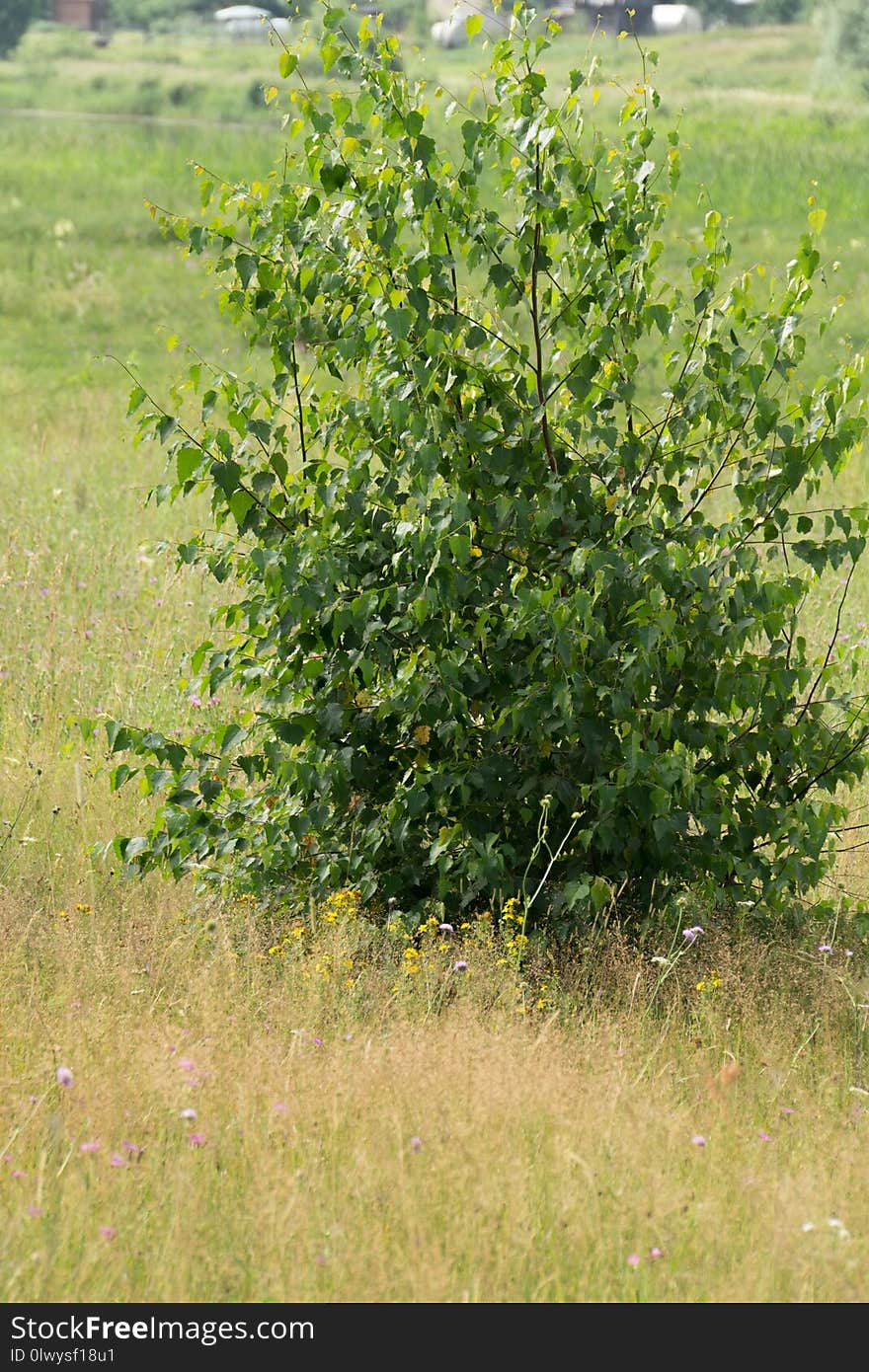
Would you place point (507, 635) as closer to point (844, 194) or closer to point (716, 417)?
point (716, 417)

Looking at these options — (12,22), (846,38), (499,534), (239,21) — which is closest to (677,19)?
(846,38)

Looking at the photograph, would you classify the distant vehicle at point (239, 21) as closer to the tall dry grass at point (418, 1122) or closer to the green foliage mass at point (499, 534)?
the green foliage mass at point (499, 534)

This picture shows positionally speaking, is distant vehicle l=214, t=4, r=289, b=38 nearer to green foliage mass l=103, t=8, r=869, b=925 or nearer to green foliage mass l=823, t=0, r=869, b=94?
green foliage mass l=823, t=0, r=869, b=94

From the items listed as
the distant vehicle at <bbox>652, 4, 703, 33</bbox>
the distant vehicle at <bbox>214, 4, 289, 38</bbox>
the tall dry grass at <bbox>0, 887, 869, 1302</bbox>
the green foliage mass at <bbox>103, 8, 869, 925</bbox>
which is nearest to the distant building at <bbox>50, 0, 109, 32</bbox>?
the distant vehicle at <bbox>214, 4, 289, 38</bbox>

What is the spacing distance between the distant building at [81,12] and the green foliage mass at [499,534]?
210ft

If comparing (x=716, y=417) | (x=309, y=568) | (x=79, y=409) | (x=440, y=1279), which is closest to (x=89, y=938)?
(x=309, y=568)

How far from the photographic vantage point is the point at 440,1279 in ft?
9.66

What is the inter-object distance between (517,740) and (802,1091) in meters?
1.40

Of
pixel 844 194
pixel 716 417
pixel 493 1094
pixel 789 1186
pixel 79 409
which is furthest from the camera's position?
pixel 844 194

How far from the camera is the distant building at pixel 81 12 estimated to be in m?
62.1

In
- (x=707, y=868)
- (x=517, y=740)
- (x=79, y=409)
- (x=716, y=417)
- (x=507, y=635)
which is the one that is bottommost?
(x=79, y=409)

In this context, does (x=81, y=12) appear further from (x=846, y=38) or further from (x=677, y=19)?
(x=846, y=38)

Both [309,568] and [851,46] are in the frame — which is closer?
[309,568]

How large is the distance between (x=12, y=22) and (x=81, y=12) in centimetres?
1050
